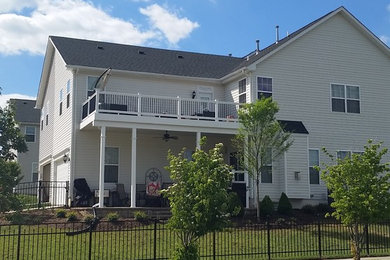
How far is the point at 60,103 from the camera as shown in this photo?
2745 centimetres

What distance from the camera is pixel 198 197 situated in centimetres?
1202

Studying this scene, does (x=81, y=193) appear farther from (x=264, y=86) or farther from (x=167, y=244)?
(x=264, y=86)

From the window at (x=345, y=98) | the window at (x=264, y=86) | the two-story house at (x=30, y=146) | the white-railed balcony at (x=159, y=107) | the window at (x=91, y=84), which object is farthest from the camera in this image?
the two-story house at (x=30, y=146)

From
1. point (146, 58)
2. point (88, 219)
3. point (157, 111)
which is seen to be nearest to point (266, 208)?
point (157, 111)

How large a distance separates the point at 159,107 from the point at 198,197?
41.6 feet

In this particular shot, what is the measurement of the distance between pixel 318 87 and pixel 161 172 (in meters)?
8.76

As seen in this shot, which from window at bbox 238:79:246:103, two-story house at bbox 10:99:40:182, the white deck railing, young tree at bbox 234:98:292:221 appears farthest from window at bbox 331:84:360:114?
two-story house at bbox 10:99:40:182

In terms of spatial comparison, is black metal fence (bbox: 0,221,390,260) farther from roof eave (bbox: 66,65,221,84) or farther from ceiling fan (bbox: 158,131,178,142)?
roof eave (bbox: 66,65,221,84)

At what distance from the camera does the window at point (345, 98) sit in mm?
26359

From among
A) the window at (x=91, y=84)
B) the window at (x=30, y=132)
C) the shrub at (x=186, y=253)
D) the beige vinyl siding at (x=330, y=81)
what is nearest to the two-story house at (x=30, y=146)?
the window at (x=30, y=132)

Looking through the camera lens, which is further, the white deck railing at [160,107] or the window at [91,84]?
the window at [91,84]

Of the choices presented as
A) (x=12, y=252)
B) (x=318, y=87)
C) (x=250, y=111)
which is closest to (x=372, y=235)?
(x=250, y=111)

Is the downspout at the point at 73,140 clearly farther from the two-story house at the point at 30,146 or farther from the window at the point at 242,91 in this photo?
the two-story house at the point at 30,146

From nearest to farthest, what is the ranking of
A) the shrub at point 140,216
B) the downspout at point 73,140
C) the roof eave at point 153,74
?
1. the shrub at point 140,216
2. the downspout at point 73,140
3. the roof eave at point 153,74
